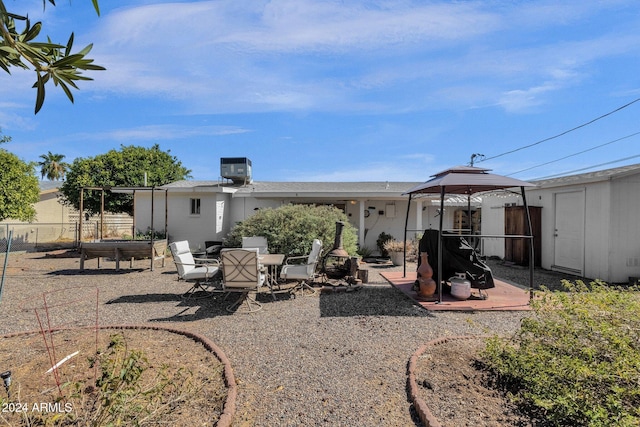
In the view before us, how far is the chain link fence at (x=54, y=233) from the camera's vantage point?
58.7 feet

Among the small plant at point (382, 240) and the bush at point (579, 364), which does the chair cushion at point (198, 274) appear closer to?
the bush at point (579, 364)

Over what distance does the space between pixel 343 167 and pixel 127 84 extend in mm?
17227

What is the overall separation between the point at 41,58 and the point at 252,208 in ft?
42.9

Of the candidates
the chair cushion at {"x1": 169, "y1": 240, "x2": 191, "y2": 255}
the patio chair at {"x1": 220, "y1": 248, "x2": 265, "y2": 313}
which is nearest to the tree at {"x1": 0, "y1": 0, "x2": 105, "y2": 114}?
the patio chair at {"x1": 220, "y1": 248, "x2": 265, "y2": 313}

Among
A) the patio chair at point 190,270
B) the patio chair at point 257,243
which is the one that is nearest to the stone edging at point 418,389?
the patio chair at point 190,270

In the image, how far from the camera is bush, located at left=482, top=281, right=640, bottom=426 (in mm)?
2309

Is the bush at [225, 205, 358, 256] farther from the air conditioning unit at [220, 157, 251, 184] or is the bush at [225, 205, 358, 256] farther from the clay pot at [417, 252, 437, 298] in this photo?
the air conditioning unit at [220, 157, 251, 184]

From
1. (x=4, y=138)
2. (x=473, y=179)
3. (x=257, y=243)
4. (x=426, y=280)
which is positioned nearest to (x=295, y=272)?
(x=257, y=243)

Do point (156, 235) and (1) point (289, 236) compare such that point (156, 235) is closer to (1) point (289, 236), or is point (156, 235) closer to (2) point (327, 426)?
(1) point (289, 236)

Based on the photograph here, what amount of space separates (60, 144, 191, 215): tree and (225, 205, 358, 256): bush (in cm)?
1172

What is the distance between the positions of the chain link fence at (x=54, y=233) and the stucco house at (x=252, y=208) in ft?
15.6

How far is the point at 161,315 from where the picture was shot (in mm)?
5523

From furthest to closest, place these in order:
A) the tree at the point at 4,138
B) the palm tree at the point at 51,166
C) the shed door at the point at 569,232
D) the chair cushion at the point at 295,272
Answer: the palm tree at the point at 51,166
the tree at the point at 4,138
the shed door at the point at 569,232
the chair cushion at the point at 295,272

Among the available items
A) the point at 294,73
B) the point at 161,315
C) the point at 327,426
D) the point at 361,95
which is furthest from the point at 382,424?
the point at 361,95
